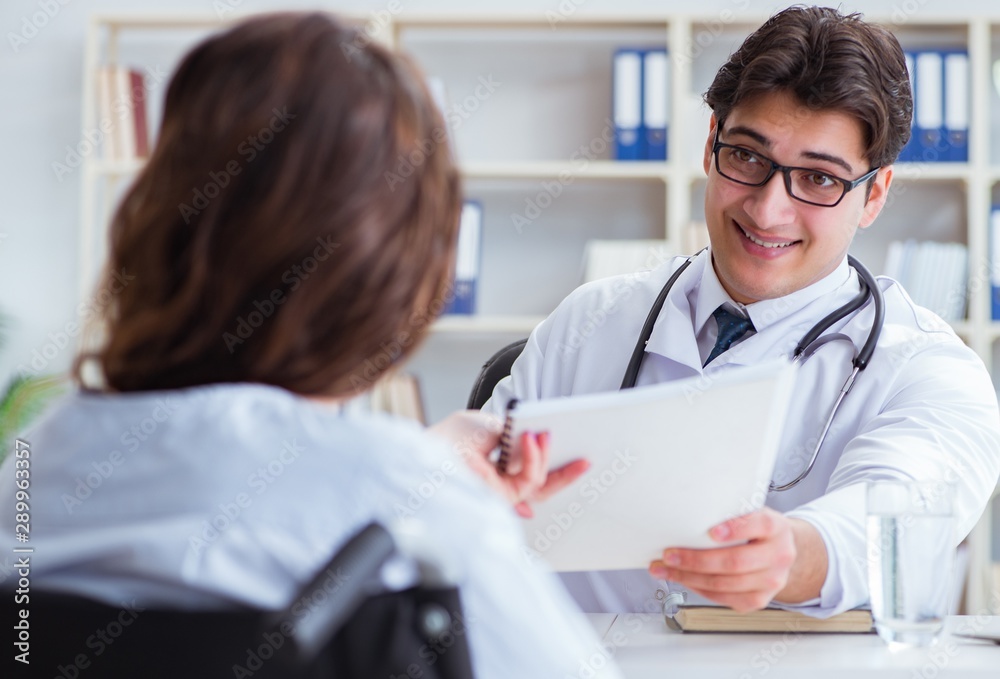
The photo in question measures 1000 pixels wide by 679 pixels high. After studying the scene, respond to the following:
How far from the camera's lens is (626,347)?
1771 mm

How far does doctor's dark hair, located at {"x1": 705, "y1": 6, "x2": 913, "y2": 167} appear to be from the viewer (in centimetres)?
159

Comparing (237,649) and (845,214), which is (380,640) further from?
(845,214)

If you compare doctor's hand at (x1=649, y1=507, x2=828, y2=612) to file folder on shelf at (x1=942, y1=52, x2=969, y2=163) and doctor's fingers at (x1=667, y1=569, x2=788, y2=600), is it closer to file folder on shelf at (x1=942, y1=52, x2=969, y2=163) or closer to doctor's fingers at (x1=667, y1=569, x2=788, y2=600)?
doctor's fingers at (x1=667, y1=569, x2=788, y2=600)

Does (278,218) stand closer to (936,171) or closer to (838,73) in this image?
(838,73)

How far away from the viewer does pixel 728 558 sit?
1.09 m

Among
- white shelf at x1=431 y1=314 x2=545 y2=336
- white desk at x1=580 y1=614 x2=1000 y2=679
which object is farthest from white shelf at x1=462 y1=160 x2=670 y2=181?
white desk at x1=580 y1=614 x2=1000 y2=679

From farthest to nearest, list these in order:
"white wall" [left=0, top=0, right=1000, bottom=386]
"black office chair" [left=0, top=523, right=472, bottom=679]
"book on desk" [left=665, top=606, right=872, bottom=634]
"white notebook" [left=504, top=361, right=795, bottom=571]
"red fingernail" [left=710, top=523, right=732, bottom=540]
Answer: "white wall" [left=0, top=0, right=1000, bottom=386]
"book on desk" [left=665, top=606, right=872, bottom=634]
"red fingernail" [left=710, top=523, right=732, bottom=540]
"white notebook" [left=504, top=361, right=795, bottom=571]
"black office chair" [left=0, top=523, right=472, bottom=679]


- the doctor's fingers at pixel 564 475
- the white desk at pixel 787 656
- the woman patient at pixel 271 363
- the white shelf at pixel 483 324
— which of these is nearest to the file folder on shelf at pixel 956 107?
the white shelf at pixel 483 324

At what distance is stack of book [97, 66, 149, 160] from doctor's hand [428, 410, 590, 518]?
2.35 metres

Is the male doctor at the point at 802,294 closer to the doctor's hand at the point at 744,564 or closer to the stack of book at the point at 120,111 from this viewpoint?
the doctor's hand at the point at 744,564

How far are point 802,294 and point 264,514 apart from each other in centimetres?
121

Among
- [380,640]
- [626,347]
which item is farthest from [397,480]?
[626,347]

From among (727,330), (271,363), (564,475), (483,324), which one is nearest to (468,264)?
(483,324)

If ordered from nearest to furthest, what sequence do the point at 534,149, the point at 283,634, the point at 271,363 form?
the point at 283,634
the point at 271,363
the point at 534,149
